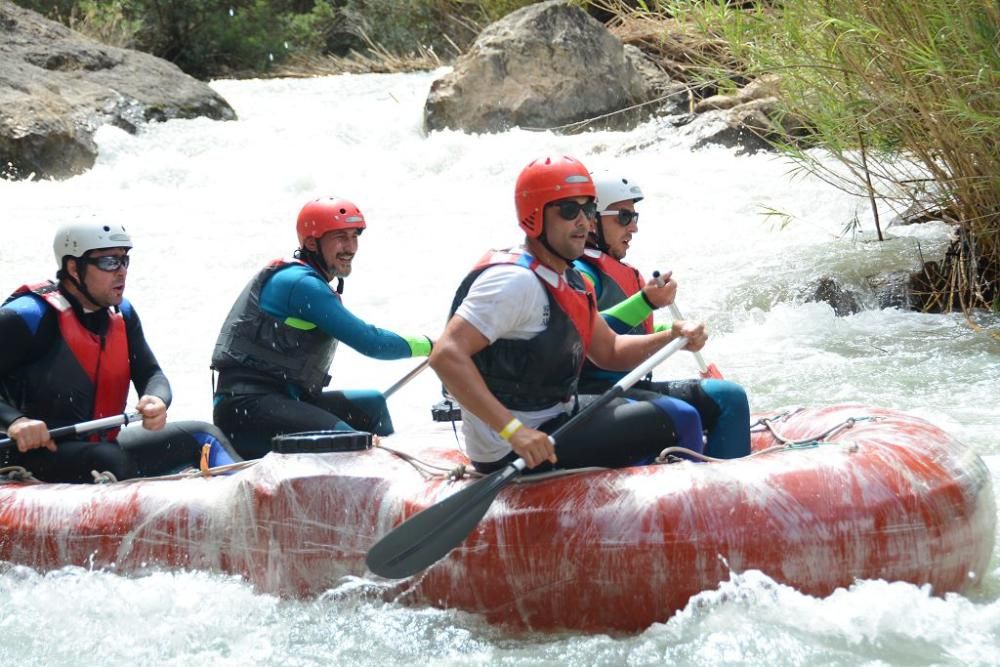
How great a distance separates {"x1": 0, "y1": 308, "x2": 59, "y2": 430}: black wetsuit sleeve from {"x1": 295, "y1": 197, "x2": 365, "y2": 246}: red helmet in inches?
33.0

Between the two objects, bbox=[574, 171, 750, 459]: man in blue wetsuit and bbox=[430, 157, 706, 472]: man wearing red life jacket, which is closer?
bbox=[430, 157, 706, 472]: man wearing red life jacket

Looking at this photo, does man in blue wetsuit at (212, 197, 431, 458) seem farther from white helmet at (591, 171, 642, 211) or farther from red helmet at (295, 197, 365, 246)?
white helmet at (591, 171, 642, 211)

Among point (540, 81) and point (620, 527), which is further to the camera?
point (540, 81)

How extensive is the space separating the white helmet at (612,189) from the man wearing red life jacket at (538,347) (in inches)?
26.1

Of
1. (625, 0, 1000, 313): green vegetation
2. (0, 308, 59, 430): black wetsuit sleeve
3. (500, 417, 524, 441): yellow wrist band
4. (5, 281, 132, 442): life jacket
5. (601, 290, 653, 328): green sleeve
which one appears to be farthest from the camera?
(625, 0, 1000, 313): green vegetation

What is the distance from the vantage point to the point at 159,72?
14.1m

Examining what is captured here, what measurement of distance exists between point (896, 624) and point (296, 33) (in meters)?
17.2

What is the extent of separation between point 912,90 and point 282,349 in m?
3.75

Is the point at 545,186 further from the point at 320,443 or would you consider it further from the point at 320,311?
the point at 320,311

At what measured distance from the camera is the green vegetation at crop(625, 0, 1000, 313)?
615 centimetres

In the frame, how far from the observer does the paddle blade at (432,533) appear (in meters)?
3.20

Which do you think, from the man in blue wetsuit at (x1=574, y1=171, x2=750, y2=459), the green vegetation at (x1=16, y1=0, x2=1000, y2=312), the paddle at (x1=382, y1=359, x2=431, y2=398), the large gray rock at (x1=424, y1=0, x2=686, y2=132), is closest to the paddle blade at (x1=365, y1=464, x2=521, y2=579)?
the man in blue wetsuit at (x1=574, y1=171, x2=750, y2=459)

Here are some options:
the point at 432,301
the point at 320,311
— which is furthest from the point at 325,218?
the point at 432,301

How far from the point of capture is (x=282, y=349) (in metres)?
4.21
